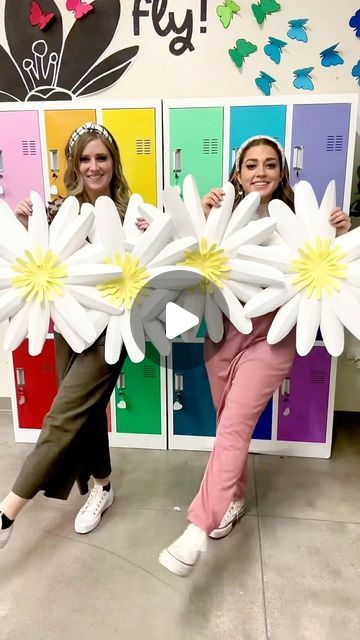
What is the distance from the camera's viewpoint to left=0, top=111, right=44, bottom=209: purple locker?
212 centimetres

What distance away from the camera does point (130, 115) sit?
6.75 ft

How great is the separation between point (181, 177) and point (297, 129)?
518mm

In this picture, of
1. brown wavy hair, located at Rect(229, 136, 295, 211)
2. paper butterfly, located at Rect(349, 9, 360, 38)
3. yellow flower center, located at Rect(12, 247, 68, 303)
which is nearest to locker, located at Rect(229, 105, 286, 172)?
brown wavy hair, located at Rect(229, 136, 295, 211)

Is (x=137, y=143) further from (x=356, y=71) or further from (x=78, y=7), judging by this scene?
(x=356, y=71)

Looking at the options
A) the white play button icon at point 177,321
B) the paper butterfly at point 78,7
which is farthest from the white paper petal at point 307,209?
the paper butterfly at point 78,7

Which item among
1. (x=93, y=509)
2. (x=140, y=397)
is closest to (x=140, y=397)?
(x=140, y=397)

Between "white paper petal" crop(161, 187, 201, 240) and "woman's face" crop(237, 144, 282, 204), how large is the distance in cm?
33

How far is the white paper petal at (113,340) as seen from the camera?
1400 millimetres

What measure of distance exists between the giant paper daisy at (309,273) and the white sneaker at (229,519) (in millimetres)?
708

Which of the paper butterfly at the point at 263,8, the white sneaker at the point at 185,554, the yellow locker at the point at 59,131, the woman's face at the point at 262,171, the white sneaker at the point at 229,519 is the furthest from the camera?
the paper butterfly at the point at 263,8

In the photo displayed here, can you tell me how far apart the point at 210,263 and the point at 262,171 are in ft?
1.30

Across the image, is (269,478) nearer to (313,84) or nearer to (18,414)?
(18,414)

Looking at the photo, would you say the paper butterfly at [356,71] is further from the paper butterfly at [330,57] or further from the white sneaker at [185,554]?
the white sneaker at [185,554]

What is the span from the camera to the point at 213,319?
1475 millimetres
